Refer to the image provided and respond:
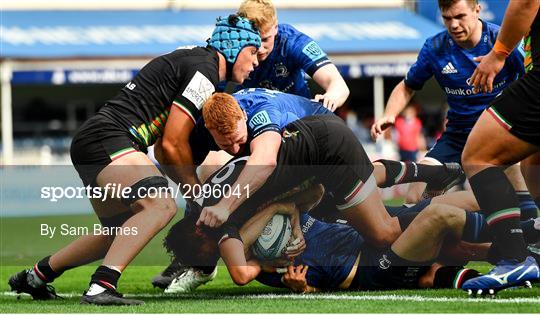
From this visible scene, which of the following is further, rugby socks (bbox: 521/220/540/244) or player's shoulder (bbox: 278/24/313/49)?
player's shoulder (bbox: 278/24/313/49)

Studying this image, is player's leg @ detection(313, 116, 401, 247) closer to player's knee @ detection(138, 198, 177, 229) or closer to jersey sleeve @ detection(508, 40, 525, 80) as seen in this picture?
player's knee @ detection(138, 198, 177, 229)

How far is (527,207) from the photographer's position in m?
7.73

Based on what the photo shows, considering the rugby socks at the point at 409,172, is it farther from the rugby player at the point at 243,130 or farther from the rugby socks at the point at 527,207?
the rugby socks at the point at 527,207

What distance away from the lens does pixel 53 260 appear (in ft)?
22.2

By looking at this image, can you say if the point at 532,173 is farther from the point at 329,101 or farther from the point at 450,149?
the point at 450,149

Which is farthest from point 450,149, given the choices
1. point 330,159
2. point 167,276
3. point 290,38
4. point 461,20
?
point 167,276

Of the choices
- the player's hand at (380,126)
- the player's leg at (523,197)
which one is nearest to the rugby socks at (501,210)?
the player's leg at (523,197)

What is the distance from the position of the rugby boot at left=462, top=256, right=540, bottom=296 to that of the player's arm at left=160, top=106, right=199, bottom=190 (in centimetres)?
192

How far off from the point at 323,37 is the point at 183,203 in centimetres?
1768

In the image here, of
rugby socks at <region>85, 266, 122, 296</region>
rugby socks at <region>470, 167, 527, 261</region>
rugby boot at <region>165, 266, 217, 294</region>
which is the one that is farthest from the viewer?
rugby boot at <region>165, 266, 217, 294</region>

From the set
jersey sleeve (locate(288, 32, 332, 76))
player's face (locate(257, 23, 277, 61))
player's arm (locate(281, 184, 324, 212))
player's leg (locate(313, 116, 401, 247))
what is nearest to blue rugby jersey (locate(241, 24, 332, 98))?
jersey sleeve (locate(288, 32, 332, 76))

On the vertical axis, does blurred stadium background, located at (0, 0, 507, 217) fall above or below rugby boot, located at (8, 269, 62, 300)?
below

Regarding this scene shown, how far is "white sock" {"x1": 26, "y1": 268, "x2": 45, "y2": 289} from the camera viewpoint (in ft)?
22.2

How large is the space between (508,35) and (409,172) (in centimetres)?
250
